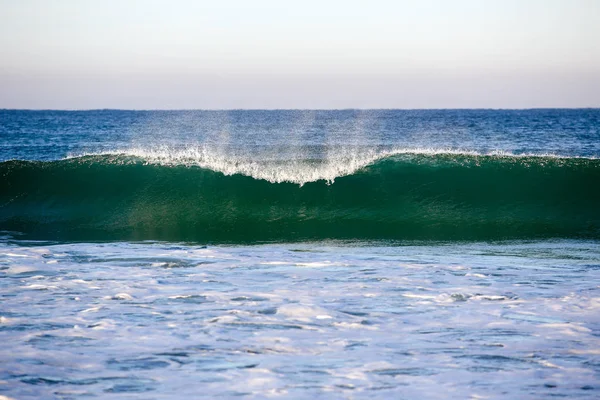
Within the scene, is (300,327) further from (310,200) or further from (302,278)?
(310,200)

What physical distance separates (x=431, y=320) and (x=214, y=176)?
9.55 m

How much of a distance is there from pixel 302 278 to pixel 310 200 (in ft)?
20.0

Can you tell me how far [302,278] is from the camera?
696 cm

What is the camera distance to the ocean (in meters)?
4.24

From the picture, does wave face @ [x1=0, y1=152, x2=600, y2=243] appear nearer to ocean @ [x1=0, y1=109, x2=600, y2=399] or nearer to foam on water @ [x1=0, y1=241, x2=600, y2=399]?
ocean @ [x1=0, y1=109, x2=600, y2=399]

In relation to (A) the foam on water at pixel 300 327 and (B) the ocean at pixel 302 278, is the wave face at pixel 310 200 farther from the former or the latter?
(A) the foam on water at pixel 300 327

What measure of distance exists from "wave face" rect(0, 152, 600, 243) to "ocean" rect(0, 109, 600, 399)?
2.0 inches

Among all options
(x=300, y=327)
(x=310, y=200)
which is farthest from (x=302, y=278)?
(x=310, y=200)

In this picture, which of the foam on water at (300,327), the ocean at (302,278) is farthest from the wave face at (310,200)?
the foam on water at (300,327)

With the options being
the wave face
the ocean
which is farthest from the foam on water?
the wave face

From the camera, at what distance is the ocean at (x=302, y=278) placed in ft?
13.9

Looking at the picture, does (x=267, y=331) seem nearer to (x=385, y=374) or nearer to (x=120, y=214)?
(x=385, y=374)

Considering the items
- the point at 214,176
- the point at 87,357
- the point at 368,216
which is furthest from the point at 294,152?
the point at 87,357

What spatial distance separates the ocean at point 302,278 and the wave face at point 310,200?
0.17 feet
